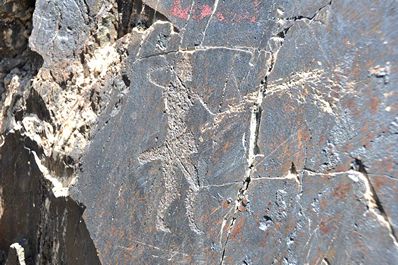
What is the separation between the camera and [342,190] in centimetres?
165

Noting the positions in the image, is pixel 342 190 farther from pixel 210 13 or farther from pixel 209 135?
pixel 210 13

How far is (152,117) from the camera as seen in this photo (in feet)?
7.63

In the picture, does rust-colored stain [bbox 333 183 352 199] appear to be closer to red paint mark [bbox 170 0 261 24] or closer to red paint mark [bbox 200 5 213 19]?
red paint mark [bbox 170 0 261 24]

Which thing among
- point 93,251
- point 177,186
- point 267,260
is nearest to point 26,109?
point 93,251

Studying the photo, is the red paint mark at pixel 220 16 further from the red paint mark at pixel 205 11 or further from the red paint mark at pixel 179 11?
the red paint mark at pixel 179 11

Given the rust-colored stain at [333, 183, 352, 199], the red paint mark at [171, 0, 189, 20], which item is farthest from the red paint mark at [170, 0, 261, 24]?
the rust-colored stain at [333, 183, 352, 199]

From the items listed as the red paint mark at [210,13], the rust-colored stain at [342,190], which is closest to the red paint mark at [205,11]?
the red paint mark at [210,13]

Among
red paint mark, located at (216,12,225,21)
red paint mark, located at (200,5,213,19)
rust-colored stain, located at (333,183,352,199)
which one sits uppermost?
red paint mark, located at (200,5,213,19)

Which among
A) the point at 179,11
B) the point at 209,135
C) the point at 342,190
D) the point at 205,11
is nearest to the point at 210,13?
the point at 205,11

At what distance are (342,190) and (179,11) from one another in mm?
1020

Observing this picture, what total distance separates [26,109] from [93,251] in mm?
1068

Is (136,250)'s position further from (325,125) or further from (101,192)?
(325,125)

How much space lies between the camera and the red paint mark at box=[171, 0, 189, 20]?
2295 millimetres

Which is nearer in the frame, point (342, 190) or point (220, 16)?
point (342, 190)
